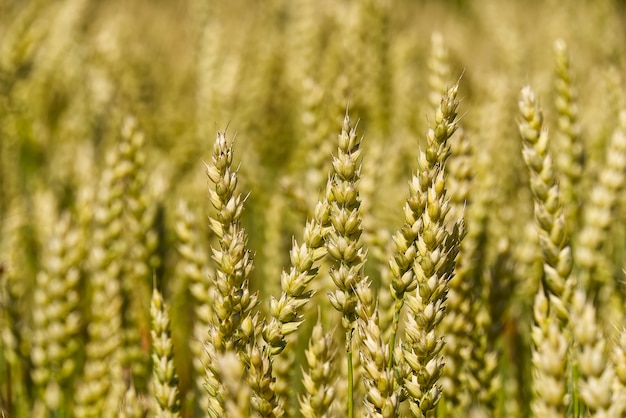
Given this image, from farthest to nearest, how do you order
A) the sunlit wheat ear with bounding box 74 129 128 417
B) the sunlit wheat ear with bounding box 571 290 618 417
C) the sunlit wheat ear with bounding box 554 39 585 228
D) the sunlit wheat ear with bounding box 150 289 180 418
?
1. the sunlit wheat ear with bounding box 554 39 585 228
2. the sunlit wheat ear with bounding box 74 129 128 417
3. the sunlit wheat ear with bounding box 150 289 180 418
4. the sunlit wheat ear with bounding box 571 290 618 417

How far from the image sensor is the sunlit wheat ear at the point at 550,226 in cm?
88

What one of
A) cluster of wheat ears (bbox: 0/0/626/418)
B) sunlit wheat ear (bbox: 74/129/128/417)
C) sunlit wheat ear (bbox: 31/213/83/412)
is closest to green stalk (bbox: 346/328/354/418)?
cluster of wheat ears (bbox: 0/0/626/418)

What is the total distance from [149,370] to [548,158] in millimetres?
892

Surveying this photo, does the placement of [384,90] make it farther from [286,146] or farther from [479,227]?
[479,227]

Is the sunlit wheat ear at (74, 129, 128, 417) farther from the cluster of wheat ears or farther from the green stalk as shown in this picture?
the green stalk

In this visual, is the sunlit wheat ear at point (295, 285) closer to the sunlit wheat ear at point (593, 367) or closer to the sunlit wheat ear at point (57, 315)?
the sunlit wheat ear at point (593, 367)

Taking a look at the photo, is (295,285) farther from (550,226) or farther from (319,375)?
(550,226)

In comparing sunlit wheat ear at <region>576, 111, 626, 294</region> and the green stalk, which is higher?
sunlit wheat ear at <region>576, 111, 626, 294</region>

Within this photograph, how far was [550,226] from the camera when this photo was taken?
887 mm

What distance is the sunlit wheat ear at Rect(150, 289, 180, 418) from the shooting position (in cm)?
83

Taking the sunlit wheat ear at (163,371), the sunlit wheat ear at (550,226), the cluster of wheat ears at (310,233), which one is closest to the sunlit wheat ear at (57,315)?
the cluster of wheat ears at (310,233)

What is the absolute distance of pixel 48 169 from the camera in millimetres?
2584

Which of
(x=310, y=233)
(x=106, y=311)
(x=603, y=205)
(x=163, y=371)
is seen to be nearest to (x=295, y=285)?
(x=310, y=233)

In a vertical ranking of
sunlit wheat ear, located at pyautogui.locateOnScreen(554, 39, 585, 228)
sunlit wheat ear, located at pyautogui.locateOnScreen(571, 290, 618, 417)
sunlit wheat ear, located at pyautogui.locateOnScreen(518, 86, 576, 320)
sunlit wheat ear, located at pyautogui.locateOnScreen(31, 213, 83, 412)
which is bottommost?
sunlit wheat ear, located at pyautogui.locateOnScreen(31, 213, 83, 412)
